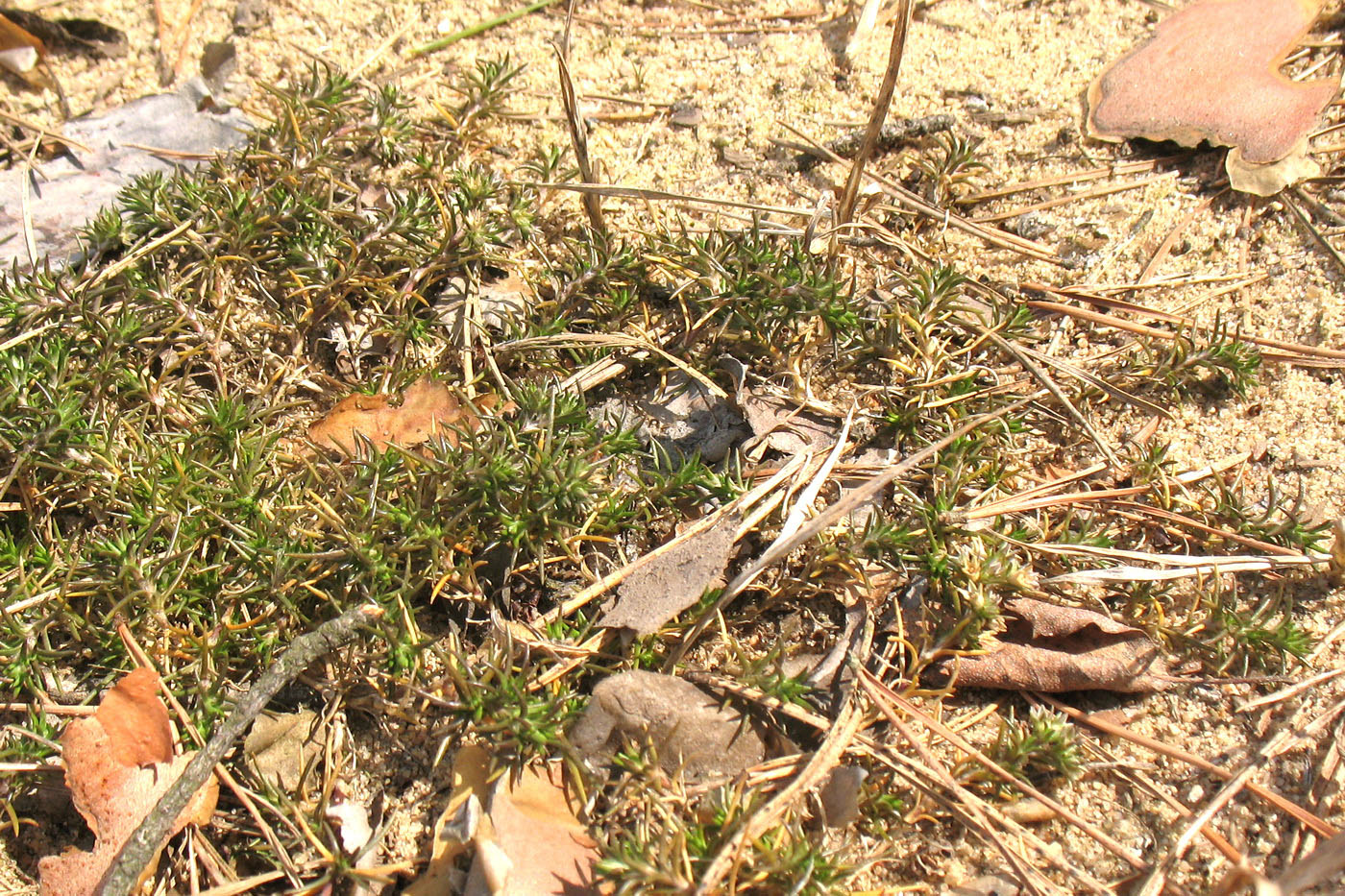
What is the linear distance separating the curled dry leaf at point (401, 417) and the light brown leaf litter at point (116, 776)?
775mm

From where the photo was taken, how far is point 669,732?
2.11m

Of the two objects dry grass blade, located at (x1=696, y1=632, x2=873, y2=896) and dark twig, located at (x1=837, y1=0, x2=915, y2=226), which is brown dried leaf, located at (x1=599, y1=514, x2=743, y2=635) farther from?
dark twig, located at (x1=837, y1=0, x2=915, y2=226)

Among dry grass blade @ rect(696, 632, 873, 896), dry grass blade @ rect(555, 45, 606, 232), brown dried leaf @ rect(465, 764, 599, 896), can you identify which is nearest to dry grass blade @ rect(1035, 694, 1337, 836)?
dry grass blade @ rect(696, 632, 873, 896)

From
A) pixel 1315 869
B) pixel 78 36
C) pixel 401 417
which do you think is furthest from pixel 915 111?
pixel 78 36

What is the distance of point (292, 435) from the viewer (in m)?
2.70

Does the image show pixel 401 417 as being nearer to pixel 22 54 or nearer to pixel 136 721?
pixel 136 721

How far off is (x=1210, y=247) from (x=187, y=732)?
3239 mm

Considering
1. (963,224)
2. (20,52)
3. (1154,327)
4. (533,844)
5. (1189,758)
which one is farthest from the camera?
(20,52)

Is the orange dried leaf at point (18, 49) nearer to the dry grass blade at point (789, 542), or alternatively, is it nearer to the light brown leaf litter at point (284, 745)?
the light brown leaf litter at point (284, 745)

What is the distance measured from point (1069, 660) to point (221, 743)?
1.97m

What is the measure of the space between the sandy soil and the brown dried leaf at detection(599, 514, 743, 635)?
1.05m

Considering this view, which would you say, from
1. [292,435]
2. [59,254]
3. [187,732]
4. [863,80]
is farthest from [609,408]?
[59,254]

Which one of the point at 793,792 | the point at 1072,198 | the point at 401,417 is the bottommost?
the point at 793,792

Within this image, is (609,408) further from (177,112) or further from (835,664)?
(177,112)
